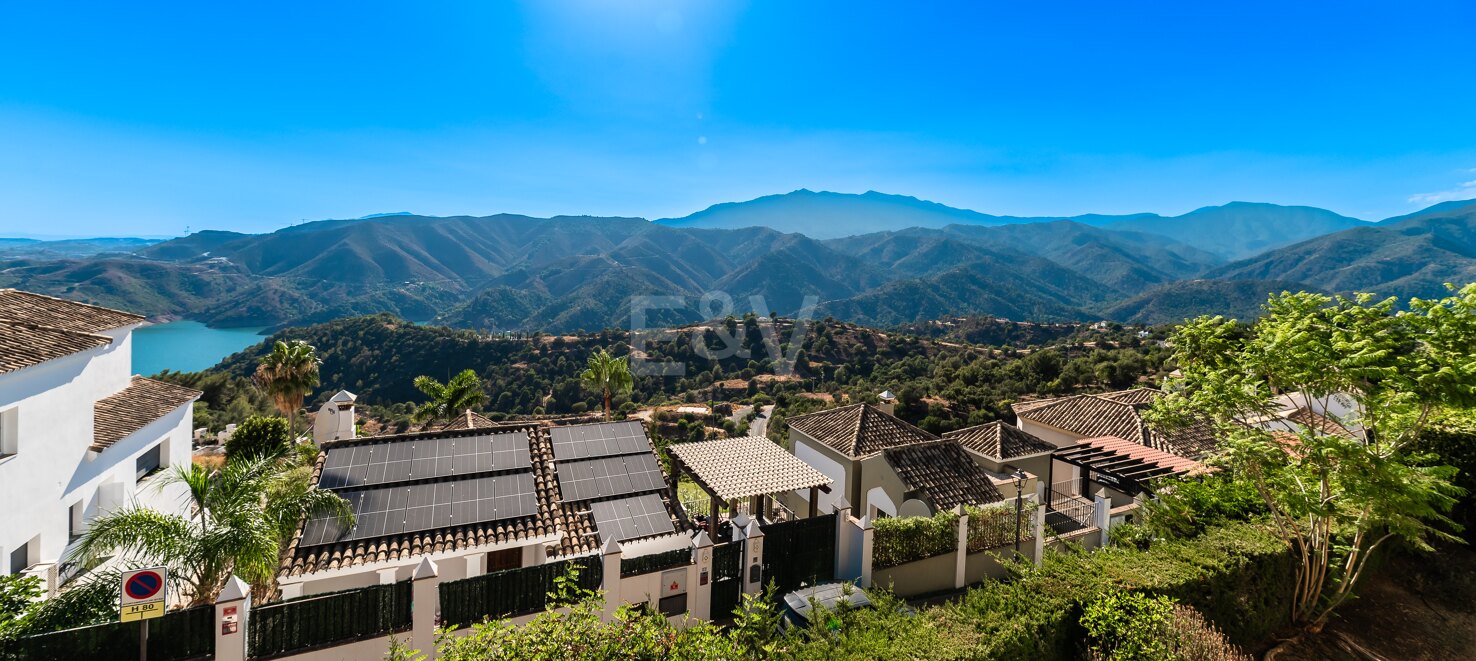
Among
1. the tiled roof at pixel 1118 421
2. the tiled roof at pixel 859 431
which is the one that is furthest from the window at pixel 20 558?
the tiled roof at pixel 1118 421

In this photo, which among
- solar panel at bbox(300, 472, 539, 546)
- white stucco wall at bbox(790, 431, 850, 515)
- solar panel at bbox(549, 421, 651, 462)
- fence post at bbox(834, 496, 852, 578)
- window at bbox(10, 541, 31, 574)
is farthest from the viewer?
white stucco wall at bbox(790, 431, 850, 515)

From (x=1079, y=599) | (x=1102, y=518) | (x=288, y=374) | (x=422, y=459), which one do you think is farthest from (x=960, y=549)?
(x=288, y=374)

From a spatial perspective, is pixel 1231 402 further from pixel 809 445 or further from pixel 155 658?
pixel 155 658

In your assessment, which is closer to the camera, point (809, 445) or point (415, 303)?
point (809, 445)

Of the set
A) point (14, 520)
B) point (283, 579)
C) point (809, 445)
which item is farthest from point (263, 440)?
point (809, 445)

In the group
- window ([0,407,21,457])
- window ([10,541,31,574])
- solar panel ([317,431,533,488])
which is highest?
window ([0,407,21,457])

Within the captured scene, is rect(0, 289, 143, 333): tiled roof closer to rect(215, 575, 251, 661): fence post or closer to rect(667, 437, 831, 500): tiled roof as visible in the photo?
rect(215, 575, 251, 661): fence post

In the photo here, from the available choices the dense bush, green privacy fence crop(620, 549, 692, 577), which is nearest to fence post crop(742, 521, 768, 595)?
green privacy fence crop(620, 549, 692, 577)

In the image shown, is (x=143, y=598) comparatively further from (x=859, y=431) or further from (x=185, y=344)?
(x=185, y=344)
